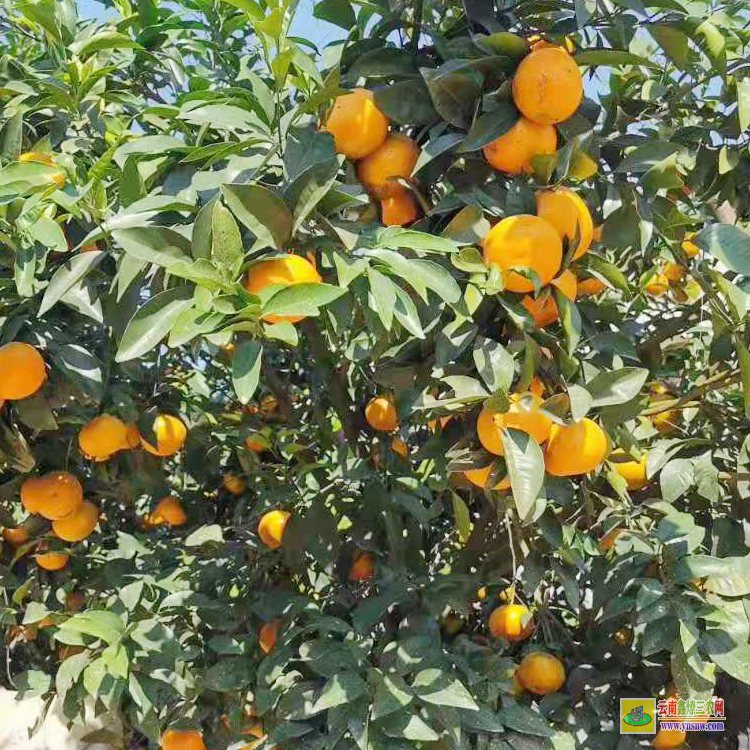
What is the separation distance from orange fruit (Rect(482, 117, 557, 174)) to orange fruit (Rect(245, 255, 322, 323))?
0.29 meters

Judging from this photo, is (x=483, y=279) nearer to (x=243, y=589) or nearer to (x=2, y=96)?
(x=2, y=96)

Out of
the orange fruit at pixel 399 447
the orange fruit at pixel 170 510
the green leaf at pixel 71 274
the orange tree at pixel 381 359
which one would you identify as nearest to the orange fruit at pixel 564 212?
the orange tree at pixel 381 359

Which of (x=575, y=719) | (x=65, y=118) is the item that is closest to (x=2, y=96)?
(x=65, y=118)

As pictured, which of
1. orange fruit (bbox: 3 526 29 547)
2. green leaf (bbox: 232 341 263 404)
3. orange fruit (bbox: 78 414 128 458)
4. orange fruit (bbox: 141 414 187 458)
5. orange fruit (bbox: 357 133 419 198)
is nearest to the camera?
green leaf (bbox: 232 341 263 404)

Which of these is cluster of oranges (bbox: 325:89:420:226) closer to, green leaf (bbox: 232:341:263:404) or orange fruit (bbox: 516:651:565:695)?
green leaf (bbox: 232:341:263:404)

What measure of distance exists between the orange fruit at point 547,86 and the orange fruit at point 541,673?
0.94 m

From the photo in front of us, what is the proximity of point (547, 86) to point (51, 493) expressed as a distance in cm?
108

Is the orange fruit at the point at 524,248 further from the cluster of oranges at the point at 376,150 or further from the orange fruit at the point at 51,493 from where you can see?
the orange fruit at the point at 51,493

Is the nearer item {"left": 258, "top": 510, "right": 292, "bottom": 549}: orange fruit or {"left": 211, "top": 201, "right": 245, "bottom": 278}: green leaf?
{"left": 211, "top": 201, "right": 245, "bottom": 278}: green leaf

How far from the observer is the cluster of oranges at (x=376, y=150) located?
0.91 m

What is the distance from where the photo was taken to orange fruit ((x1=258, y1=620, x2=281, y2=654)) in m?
1.42

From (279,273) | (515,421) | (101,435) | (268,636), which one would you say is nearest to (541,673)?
(268,636)

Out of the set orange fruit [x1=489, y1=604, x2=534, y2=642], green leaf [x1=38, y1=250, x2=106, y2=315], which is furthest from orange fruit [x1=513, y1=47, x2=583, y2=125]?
orange fruit [x1=489, y1=604, x2=534, y2=642]

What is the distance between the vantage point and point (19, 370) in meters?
1.05
